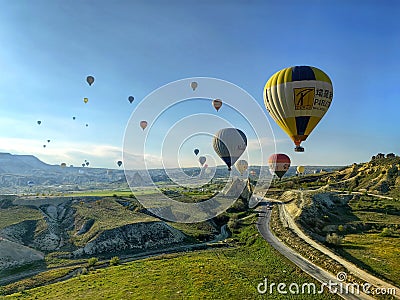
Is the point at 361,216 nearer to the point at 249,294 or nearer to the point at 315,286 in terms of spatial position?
the point at 315,286

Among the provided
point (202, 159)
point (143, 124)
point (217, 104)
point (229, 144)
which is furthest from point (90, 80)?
point (202, 159)

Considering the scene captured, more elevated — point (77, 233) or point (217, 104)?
point (217, 104)

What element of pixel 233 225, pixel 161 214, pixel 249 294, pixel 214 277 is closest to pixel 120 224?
pixel 161 214

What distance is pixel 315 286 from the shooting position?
2859 centimetres

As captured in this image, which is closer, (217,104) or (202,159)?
(217,104)

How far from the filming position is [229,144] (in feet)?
204

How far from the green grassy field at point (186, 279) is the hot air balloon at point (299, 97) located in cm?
1639

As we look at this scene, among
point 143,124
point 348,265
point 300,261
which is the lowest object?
point 300,261

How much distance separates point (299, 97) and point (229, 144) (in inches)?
1052

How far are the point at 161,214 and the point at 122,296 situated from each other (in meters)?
49.6

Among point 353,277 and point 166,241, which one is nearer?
point 353,277

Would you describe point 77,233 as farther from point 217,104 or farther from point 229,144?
point 217,104

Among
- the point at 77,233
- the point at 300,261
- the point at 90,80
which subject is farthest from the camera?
the point at 77,233

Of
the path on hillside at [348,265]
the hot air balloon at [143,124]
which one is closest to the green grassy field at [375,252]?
the path on hillside at [348,265]
